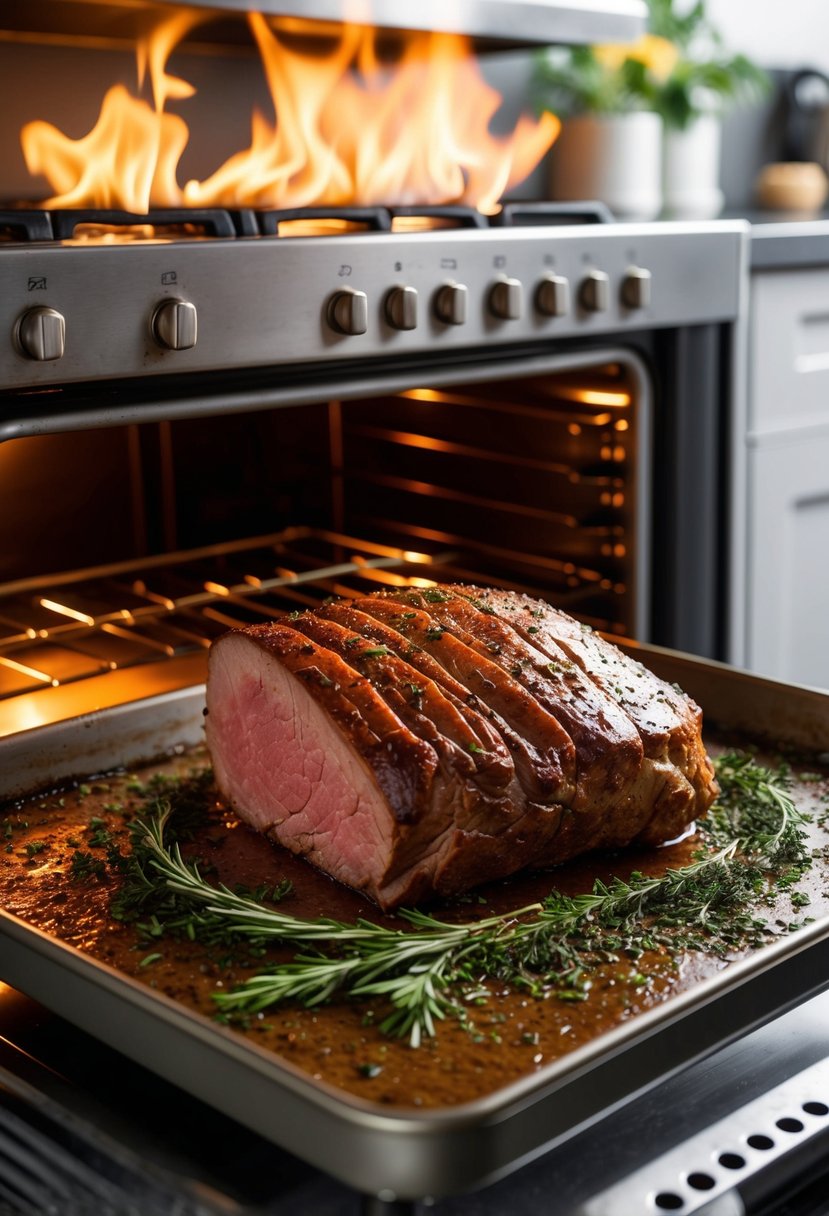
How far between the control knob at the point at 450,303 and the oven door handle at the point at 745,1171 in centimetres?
98

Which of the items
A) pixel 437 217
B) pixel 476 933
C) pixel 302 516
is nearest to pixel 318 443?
pixel 302 516

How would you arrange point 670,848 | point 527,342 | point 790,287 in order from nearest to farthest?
point 670,848
point 527,342
point 790,287

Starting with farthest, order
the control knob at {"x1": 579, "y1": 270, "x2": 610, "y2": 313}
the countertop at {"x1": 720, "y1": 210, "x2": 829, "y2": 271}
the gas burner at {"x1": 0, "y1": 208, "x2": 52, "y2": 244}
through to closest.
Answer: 1. the countertop at {"x1": 720, "y1": 210, "x2": 829, "y2": 271}
2. the control knob at {"x1": 579, "y1": 270, "x2": 610, "y2": 313}
3. the gas burner at {"x1": 0, "y1": 208, "x2": 52, "y2": 244}

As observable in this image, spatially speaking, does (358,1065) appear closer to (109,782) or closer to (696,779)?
(696,779)

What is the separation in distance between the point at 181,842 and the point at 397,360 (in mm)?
665

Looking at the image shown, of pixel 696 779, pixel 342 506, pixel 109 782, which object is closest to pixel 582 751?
pixel 696 779

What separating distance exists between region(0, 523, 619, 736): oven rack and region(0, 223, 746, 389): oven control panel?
44cm

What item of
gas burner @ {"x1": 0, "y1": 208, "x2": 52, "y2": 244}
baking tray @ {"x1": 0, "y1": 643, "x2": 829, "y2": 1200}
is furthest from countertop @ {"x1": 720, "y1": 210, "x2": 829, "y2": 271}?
baking tray @ {"x1": 0, "y1": 643, "x2": 829, "y2": 1200}

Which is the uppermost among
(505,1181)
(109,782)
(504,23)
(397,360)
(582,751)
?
(504,23)

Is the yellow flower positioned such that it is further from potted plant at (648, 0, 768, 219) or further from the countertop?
the countertop

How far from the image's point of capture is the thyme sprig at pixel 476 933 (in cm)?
116

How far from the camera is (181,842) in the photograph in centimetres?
150

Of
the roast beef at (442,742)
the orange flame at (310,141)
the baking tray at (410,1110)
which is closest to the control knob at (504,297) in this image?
the orange flame at (310,141)

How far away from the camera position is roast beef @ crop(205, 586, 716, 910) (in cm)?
133
